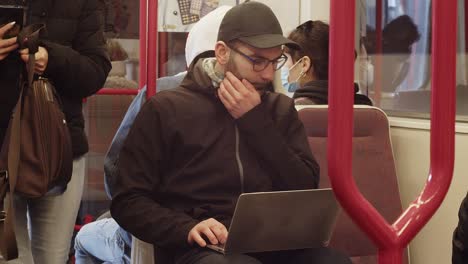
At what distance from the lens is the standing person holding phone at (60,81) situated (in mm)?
2115

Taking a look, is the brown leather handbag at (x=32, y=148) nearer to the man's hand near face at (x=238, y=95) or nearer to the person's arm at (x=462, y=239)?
the man's hand near face at (x=238, y=95)

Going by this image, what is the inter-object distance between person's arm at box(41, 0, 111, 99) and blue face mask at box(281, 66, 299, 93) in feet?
3.47

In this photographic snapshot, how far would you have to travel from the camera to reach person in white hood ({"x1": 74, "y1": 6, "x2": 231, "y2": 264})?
7.71ft

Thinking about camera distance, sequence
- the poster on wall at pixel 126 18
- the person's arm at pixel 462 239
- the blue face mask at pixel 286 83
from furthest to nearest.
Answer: the poster on wall at pixel 126 18 < the blue face mask at pixel 286 83 < the person's arm at pixel 462 239

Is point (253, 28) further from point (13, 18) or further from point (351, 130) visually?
point (351, 130)

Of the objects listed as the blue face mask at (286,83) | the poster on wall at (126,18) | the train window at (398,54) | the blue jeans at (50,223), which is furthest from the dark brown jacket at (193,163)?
the poster on wall at (126,18)

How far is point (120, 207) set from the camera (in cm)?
202

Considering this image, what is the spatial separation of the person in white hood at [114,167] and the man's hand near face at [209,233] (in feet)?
1.54

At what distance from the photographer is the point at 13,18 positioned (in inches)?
80.7

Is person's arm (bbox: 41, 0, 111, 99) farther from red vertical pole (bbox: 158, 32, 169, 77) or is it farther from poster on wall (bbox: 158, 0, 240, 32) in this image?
red vertical pole (bbox: 158, 32, 169, 77)

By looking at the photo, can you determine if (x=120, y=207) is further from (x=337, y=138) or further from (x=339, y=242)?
(x=339, y=242)

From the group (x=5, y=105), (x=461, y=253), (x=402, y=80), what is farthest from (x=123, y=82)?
(x=461, y=253)

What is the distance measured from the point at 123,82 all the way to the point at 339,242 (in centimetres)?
263

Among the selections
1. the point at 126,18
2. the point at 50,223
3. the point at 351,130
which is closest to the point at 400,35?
the point at 50,223
